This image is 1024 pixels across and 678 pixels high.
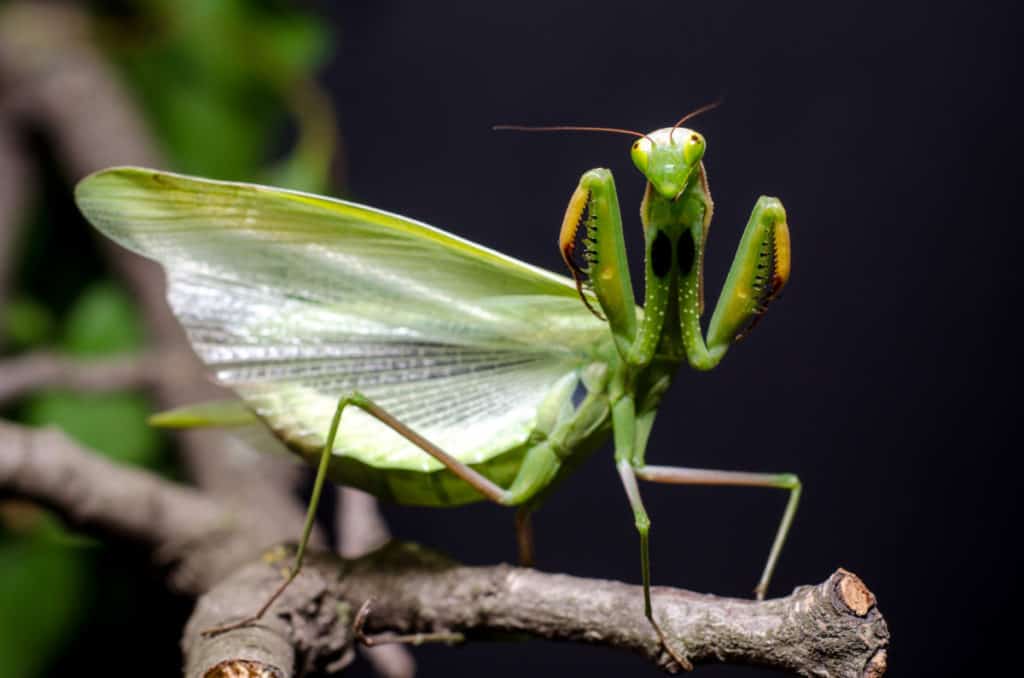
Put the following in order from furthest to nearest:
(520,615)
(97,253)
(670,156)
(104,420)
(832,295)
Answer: (97,253), (104,420), (832,295), (520,615), (670,156)

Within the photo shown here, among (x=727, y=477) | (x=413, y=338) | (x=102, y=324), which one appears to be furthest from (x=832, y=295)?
(x=102, y=324)

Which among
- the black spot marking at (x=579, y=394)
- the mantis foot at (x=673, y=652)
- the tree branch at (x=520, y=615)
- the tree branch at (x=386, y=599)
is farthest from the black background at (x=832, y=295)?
the mantis foot at (x=673, y=652)

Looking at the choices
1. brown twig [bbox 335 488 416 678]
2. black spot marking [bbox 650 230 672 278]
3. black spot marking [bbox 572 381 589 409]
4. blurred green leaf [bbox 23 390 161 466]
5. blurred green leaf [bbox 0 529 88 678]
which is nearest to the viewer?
black spot marking [bbox 650 230 672 278]

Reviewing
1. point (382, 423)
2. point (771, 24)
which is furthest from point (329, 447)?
point (771, 24)

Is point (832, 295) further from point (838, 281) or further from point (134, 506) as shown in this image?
point (134, 506)

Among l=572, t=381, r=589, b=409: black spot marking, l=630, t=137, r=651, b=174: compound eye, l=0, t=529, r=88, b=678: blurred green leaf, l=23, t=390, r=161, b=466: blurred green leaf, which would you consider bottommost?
l=0, t=529, r=88, b=678: blurred green leaf

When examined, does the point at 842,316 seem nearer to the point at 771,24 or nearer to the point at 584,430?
the point at 771,24

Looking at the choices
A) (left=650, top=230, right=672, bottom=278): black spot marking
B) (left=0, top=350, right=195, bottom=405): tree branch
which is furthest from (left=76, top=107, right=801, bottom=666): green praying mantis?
(left=0, top=350, right=195, bottom=405): tree branch

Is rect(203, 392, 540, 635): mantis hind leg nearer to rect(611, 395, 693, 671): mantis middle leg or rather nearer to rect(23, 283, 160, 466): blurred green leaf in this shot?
rect(611, 395, 693, 671): mantis middle leg
